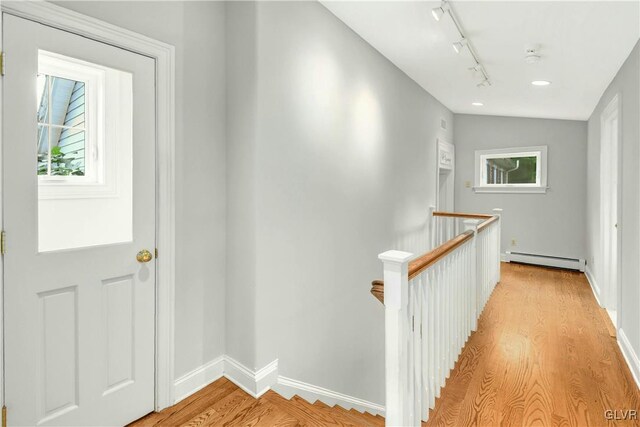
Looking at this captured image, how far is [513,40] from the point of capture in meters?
2.88

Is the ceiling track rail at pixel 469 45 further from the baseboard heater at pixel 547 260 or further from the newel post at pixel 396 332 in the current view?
the baseboard heater at pixel 547 260

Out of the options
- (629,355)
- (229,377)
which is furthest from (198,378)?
(629,355)

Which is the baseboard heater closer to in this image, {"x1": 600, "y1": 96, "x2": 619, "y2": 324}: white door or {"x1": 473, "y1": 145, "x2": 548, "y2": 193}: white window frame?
{"x1": 473, "y1": 145, "x2": 548, "y2": 193}: white window frame

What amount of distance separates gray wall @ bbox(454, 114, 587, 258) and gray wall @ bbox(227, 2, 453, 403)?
10.1 feet

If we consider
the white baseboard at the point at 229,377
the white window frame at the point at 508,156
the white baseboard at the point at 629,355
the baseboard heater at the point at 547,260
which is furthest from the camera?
the white window frame at the point at 508,156

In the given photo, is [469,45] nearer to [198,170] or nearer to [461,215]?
[461,215]

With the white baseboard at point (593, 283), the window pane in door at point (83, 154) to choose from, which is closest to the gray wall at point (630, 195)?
the white baseboard at point (593, 283)

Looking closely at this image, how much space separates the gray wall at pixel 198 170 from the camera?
2.05 metres

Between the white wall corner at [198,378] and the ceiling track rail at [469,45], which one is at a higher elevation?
the ceiling track rail at [469,45]

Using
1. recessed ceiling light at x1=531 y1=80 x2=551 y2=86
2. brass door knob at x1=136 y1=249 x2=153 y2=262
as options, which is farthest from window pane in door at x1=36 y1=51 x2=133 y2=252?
recessed ceiling light at x1=531 y1=80 x2=551 y2=86

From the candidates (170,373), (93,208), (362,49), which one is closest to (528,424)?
(170,373)

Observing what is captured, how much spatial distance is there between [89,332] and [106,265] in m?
0.33

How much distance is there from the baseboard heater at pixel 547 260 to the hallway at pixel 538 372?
6.80 feet
